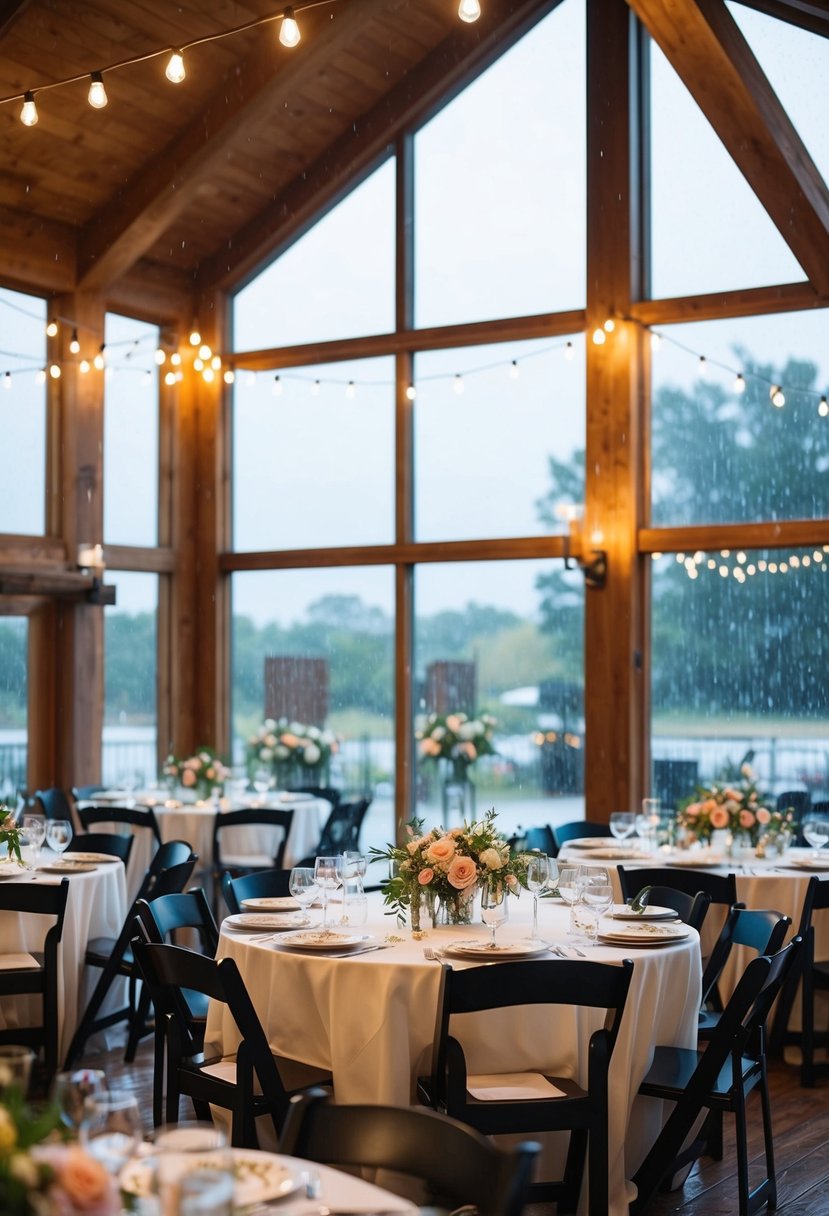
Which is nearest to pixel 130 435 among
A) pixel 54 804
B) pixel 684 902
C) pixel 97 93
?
pixel 54 804

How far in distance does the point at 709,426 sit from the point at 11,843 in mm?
5128

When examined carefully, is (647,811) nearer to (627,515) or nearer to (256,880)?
(627,515)

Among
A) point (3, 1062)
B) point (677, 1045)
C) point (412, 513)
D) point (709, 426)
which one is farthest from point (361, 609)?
point (3, 1062)

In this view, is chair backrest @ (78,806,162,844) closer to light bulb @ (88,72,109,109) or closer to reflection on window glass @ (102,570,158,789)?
reflection on window glass @ (102,570,158,789)

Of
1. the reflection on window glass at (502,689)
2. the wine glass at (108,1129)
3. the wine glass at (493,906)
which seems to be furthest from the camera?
the reflection on window glass at (502,689)

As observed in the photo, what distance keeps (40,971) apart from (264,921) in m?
1.29

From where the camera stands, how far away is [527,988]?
3.53 metres

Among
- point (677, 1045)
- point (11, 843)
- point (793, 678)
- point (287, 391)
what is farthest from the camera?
point (287, 391)

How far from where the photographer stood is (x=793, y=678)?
27.6 feet

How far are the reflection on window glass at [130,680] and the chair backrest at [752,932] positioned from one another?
5.97 m

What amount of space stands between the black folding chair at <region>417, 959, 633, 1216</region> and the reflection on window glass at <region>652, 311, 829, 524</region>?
17.2 feet

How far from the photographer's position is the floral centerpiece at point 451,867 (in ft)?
13.6

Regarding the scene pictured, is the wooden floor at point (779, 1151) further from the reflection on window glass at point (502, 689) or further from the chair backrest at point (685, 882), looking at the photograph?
the reflection on window glass at point (502, 689)

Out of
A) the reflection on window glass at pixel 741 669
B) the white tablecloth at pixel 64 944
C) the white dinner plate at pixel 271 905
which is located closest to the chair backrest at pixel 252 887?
the white dinner plate at pixel 271 905
